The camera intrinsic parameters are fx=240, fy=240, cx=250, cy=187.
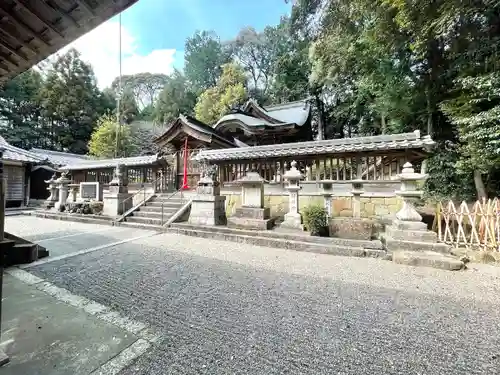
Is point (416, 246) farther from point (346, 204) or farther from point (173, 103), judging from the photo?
point (173, 103)

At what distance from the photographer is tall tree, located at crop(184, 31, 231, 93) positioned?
34312mm

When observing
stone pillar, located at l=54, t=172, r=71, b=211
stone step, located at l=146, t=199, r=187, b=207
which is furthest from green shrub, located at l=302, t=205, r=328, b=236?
stone pillar, located at l=54, t=172, r=71, b=211

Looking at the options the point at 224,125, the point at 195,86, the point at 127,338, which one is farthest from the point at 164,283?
the point at 195,86

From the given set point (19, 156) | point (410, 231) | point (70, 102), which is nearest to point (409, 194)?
point (410, 231)

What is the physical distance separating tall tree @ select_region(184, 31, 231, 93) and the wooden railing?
2763 cm

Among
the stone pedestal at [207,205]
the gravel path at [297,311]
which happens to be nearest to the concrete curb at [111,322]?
the gravel path at [297,311]

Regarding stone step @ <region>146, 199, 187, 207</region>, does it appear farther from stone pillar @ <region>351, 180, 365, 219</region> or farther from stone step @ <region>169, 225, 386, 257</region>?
stone pillar @ <region>351, 180, 365, 219</region>

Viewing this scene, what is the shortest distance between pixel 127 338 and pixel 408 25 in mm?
10660

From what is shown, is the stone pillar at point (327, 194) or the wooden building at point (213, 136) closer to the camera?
the stone pillar at point (327, 194)

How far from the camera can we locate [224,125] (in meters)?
14.4

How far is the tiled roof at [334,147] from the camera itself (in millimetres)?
6543

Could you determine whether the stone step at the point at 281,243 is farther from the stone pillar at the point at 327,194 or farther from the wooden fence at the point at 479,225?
the wooden fence at the point at 479,225

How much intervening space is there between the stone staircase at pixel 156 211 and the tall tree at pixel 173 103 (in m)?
21.5

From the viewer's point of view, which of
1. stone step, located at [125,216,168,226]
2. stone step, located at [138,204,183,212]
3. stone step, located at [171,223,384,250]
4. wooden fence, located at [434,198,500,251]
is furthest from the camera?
stone step, located at [138,204,183,212]
